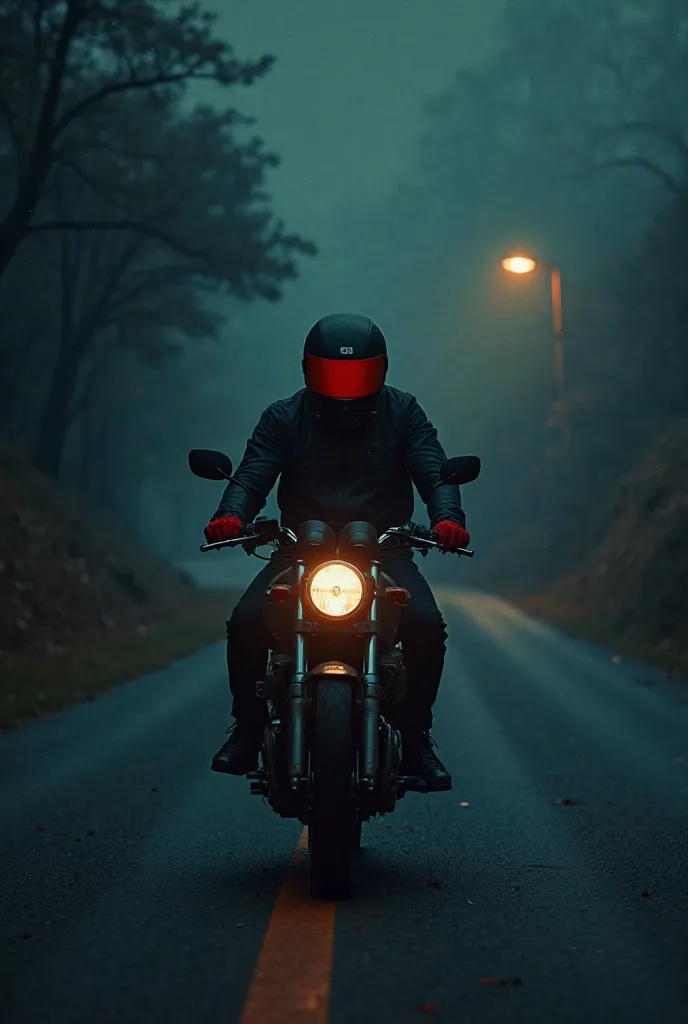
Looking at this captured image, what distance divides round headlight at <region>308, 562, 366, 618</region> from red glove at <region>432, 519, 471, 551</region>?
0.48 metres

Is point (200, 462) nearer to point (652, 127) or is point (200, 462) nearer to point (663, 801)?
point (663, 801)

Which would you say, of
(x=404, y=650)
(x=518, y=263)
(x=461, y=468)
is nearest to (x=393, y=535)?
(x=461, y=468)

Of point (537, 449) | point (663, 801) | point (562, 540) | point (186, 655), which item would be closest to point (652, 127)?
point (562, 540)

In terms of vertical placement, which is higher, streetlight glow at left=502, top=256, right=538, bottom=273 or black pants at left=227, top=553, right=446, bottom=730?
streetlight glow at left=502, top=256, right=538, bottom=273

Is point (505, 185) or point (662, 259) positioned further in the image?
point (505, 185)

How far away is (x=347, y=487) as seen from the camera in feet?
21.5

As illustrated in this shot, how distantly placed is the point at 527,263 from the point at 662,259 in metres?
12.0

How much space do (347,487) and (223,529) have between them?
A: 2.05 ft

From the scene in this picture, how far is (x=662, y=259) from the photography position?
126 ft

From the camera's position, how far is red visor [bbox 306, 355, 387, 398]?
639 centimetres

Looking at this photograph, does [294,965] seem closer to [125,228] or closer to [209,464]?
[209,464]

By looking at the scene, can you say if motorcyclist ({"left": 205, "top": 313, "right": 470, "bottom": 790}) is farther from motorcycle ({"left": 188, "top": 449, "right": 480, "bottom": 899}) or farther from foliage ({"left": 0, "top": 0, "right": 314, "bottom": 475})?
foliage ({"left": 0, "top": 0, "right": 314, "bottom": 475})

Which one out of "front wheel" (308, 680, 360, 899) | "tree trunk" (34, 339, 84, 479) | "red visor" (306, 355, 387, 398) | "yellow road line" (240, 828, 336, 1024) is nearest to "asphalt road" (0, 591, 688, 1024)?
"yellow road line" (240, 828, 336, 1024)

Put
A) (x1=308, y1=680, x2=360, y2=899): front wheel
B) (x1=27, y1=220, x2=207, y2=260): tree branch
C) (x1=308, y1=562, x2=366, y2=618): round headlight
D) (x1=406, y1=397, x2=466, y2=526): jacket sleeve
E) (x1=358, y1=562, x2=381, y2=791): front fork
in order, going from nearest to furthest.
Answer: (x1=308, y1=680, x2=360, y2=899): front wheel → (x1=358, y1=562, x2=381, y2=791): front fork → (x1=308, y1=562, x2=366, y2=618): round headlight → (x1=406, y1=397, x2=466, y2=526): jacket sleeve → (x1=27, y1=220, x2=207, y2=260): tree branch
